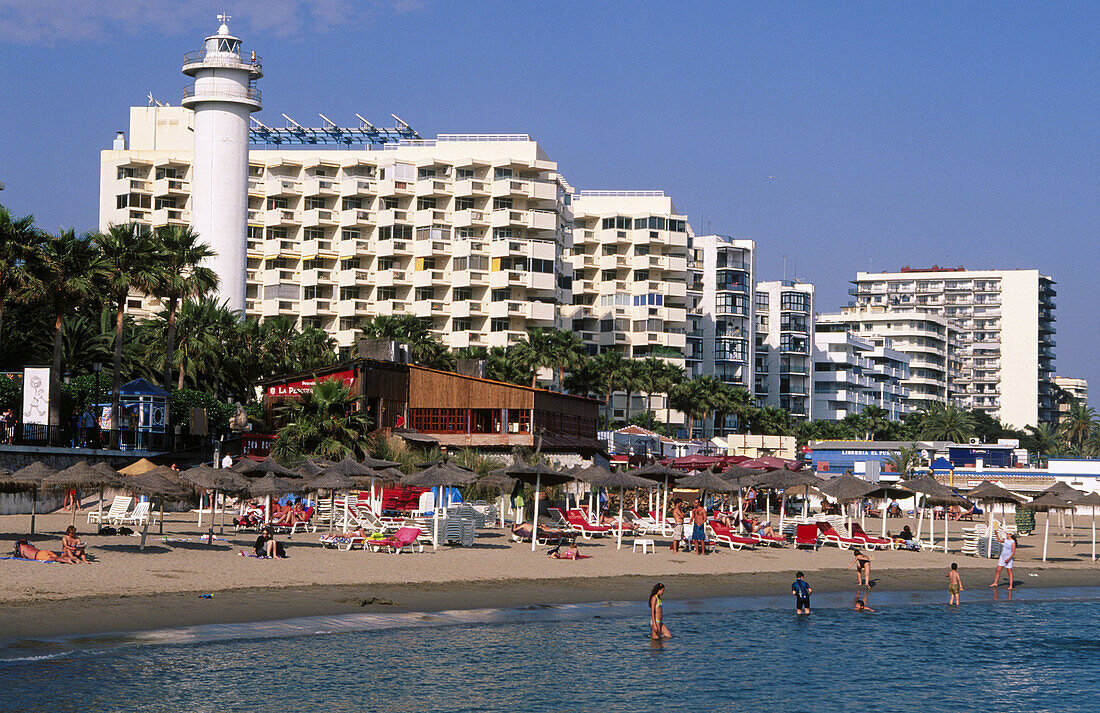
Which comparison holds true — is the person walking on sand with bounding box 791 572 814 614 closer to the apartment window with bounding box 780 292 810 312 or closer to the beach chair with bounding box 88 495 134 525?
the beach chair with bounding box 88 495 134 525

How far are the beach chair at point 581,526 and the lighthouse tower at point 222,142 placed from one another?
61.3m

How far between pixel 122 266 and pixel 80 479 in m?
25.4

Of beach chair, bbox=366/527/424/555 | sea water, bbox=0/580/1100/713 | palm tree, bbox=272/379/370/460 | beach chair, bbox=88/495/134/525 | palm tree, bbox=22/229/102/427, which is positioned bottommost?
sea water, bbox=0/580/1100/713

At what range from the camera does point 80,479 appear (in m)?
30.3

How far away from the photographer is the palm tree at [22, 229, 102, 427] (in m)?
47.6

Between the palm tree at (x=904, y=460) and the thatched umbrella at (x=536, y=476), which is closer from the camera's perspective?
the thatched umbrella at (x=536, y=476)

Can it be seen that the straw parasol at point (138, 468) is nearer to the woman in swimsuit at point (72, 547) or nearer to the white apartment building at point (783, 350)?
the woman in swimsuit at point (72, 547)

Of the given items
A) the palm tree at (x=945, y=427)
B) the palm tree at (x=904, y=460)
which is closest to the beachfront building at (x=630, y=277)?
the palm tree at (x=904, y=460)

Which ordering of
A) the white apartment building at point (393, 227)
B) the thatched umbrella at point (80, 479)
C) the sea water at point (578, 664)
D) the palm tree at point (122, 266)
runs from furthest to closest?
the white apartment building at point (393, 227) < the palm tree at point (122, 266) < the thatched umbrella at point (80, 479) < the sea water at point (578, 664)

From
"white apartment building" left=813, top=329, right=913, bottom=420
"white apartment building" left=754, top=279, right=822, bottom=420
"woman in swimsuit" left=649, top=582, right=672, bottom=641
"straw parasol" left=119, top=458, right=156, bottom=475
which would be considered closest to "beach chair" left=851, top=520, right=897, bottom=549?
"woman in swimsuit" left=649, top=582, right=672, bottom=641

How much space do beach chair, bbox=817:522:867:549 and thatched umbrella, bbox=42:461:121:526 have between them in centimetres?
2295

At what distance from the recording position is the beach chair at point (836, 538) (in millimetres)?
41875

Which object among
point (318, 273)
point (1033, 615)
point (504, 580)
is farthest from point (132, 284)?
point (318, 273)

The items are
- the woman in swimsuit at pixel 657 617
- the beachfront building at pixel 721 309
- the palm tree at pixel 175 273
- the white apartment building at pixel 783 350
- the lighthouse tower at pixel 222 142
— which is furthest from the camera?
the white apartment building at pixel 783 350
